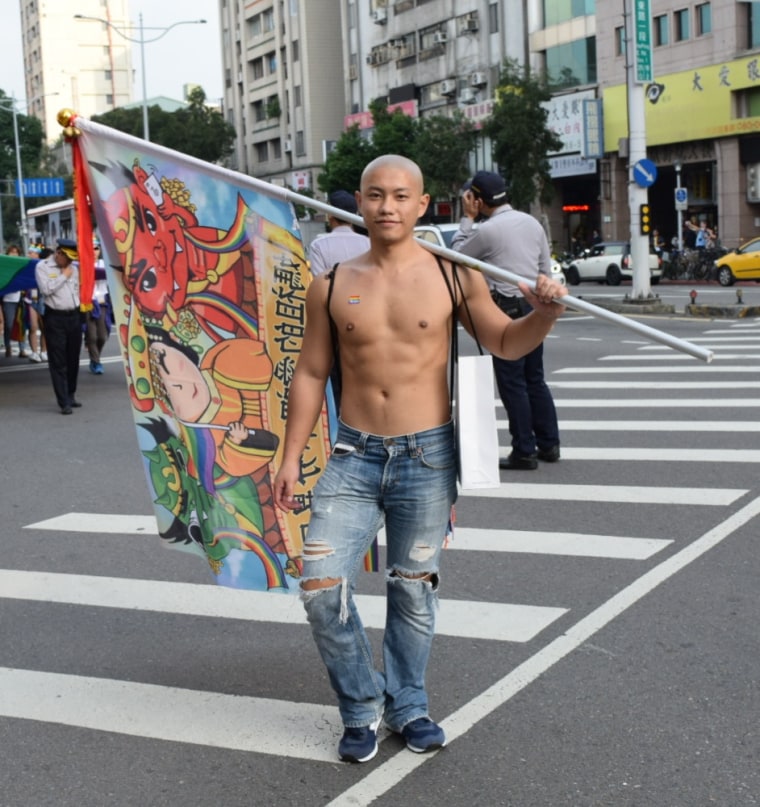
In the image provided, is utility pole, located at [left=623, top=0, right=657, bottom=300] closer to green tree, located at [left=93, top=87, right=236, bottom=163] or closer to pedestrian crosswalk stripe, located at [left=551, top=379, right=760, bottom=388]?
pedestrian crosswalk stripe, located at [left=551, top=379, right=760, bottom=388]

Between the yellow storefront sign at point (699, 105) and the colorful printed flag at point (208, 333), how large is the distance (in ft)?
133

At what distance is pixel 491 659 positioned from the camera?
4.99 meters

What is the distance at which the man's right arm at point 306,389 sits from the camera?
13.4 ft

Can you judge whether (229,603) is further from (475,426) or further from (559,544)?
(475,426)

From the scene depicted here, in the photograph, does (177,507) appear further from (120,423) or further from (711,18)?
(711,18)

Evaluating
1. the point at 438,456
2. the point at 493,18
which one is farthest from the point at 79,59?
the point at 438,456

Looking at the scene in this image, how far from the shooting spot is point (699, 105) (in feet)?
149

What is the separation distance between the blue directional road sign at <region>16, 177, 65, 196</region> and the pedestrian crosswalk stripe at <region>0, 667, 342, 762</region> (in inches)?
2419

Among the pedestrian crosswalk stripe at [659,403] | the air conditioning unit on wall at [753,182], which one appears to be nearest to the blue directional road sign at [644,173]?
the pedestrian crosswalk stripe at [659,403]

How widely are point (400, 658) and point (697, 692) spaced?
115 cm

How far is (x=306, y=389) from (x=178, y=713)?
131 cm

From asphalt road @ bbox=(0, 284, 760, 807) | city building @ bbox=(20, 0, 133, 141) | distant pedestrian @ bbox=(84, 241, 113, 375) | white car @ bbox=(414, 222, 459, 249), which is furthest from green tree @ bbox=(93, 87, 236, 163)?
asphalt road @ bbox=(0, 284, 760, 807)

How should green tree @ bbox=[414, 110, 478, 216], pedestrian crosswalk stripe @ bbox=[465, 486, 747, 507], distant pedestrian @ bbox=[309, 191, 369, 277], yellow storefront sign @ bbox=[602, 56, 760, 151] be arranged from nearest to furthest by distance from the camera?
distant pedestrian @ bbox=[309, 191, 369, 277] < pedestrian crosswalk stripe @ bbox=[465, 486, 747, 507] < yellow storefront sign @ bbox=[602, 56, 760, 151] < green tree @ bbox=[414, 110, 478, 216]

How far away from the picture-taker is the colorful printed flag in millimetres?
4598
